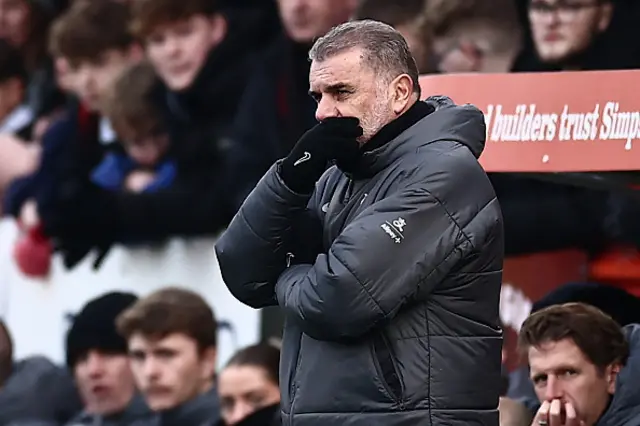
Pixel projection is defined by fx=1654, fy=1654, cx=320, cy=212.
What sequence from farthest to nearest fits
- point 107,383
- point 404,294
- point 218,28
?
point 218,28 → point 107,383 → point 404,294

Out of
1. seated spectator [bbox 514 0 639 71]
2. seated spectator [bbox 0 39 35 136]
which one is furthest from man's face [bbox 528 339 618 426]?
seated spectator [bbox 0 39 35 136]

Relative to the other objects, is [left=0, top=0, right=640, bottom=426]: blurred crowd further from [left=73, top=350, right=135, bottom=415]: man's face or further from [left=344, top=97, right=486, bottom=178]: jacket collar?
[left=344, top=97, right=486, bottom=178]: jacket collar

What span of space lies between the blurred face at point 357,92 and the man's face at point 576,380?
1.19 meters

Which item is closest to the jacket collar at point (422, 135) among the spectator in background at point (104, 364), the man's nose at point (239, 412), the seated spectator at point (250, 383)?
the seated spectator at point (250, 383)

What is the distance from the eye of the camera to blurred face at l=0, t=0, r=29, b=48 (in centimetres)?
952

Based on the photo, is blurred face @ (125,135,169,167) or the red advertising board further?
blurred face @ (125,135,169,167)

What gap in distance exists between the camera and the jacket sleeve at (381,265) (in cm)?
350

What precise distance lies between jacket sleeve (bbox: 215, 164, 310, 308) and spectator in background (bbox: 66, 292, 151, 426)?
3.79m

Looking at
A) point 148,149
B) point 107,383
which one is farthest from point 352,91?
point 148,149

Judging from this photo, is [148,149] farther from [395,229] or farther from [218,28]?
[395,229]

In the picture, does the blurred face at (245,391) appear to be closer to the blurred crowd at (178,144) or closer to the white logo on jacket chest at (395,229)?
the blurred crowd at (178,144)

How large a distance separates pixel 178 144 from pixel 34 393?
1388 millimetres

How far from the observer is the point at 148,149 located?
8086 millimetres

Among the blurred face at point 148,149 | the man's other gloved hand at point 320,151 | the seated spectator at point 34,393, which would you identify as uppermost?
the blurred face at point 148,149
